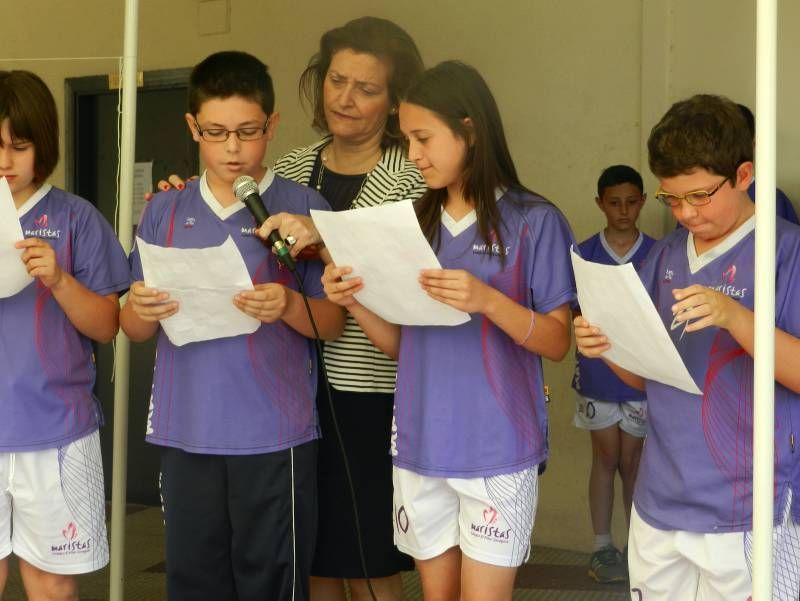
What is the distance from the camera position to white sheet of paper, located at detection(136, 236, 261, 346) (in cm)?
217

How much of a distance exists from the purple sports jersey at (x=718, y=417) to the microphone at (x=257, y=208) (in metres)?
0.82

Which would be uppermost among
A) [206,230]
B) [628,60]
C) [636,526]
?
[628,60]

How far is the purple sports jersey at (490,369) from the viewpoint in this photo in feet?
7.10

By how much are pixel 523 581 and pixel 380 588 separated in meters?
1.67

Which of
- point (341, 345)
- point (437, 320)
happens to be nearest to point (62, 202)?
point (341, 345)

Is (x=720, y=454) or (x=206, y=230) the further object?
(x=206, y=230)

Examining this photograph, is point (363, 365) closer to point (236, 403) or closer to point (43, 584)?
point (236, 403)

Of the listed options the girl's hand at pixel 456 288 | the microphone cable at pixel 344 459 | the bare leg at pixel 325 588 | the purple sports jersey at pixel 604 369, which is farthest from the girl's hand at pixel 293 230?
the purple sports jersey at pixel 604 369

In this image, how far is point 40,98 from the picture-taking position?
2428mm

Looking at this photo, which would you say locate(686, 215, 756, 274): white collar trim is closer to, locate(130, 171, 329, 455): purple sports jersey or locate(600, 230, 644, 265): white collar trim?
locate(130, 171, 329, 455): purple sports jersey

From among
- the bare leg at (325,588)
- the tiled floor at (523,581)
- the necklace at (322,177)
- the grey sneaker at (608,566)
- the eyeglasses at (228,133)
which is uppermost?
the eyeglasses at (228,133)

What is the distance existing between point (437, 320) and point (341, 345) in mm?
467

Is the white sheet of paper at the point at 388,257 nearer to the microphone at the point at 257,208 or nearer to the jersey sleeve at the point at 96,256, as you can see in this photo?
the microphone at the point at 257,208

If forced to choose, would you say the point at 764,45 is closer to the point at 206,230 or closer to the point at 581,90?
the point at 206,230
